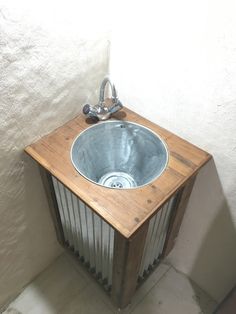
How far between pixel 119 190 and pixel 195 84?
40 centimetres

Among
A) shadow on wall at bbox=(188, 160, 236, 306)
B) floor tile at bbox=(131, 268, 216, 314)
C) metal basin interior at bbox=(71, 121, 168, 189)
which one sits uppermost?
metal basin interior at bbox=(71, 121, 168, 189)

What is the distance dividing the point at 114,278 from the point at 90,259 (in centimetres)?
22

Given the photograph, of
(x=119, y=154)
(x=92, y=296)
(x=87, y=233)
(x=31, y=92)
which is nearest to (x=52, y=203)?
(x=87, y=233)

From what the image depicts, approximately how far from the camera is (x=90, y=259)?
1203 millimetres

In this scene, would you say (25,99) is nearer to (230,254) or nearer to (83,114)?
(83,114)

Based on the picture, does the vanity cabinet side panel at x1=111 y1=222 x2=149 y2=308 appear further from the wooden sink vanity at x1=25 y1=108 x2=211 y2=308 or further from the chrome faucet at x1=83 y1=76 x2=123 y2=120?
the chrome faucet at x1=83 y1=76 x2=123 y2=120

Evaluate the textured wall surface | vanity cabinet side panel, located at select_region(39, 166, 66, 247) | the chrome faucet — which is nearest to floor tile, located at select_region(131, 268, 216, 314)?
vanity cabinet side panel, located at select_region(39, 166, 66, 247)

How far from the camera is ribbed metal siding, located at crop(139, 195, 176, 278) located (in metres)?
0.97

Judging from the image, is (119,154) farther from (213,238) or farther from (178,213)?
(213,238)

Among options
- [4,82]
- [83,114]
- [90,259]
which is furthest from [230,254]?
[4,82]

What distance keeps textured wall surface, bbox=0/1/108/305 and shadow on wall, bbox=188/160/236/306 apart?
56 cm

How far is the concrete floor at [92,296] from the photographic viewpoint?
4.34 feet

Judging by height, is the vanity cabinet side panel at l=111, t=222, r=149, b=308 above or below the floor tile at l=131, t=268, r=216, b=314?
above

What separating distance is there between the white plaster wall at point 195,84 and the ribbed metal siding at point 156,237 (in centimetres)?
14
